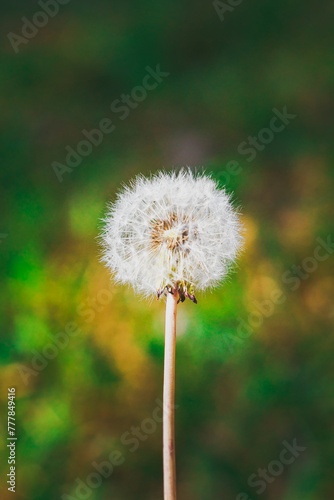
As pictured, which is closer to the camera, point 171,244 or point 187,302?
point 171,244

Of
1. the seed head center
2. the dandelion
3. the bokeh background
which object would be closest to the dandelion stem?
the dandelion

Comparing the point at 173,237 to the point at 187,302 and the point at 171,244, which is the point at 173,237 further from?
the point at 187,302

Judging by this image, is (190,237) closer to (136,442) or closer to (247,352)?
(247,352)

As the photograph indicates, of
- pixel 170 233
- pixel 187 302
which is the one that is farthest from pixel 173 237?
pixel 187 302

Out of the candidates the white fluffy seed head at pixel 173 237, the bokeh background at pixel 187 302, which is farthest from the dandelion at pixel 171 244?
the bokeh background at pixel 187 302

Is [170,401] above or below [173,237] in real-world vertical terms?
below

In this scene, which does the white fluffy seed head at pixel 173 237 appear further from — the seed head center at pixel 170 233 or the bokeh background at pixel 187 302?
the bokeh background at pixel 187 302
